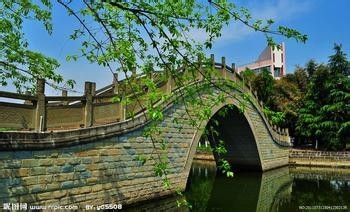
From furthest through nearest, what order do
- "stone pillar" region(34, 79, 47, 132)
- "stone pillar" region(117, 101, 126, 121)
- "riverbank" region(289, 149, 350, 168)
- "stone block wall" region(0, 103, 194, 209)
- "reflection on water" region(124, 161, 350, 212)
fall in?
"riverbank" region(289, 149, 350, 168) < "reflection on water" region(124, 161, 350, 212) < "stone pillar" region(117, 101, 126, 121) < "stone pillar" region(34, 79, 47, 132) < "stone block wall" region(0, 103, 194, 209)

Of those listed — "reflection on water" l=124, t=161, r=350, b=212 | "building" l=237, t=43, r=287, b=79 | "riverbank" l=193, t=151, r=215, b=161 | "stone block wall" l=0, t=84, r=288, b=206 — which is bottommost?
"reflection on water" l=124, t=161, r=350, b=212

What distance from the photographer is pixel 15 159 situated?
7.80m

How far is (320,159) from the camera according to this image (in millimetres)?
29859

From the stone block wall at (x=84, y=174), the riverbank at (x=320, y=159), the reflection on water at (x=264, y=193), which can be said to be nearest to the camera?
the stone block wall at (x=84, y=174)

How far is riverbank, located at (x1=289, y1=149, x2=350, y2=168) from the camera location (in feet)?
95.1

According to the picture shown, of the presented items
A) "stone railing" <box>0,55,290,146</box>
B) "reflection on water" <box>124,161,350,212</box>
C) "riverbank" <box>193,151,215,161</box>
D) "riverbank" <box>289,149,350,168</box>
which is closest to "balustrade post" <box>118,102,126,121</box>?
"stone railing" <box>0,55,290,146</box>

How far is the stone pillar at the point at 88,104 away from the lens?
994 cm

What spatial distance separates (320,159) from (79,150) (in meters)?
24.7

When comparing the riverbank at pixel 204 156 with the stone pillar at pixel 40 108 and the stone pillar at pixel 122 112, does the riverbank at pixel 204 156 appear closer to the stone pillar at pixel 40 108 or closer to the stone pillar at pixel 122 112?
the stone pillar at pixel 122 112

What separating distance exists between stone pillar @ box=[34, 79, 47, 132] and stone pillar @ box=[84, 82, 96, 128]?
1279 millimetres

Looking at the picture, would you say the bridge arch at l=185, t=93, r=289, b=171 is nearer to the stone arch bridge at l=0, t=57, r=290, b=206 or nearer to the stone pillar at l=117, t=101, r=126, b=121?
the stone arch bridge at l=0, t=57, r=290, b=206

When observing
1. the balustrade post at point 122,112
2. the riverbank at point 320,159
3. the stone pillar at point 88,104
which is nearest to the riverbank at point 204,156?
the riverbank at point 320,159

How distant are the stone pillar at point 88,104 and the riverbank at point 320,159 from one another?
78.2 ft

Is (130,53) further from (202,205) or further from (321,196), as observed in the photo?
(321,196)
